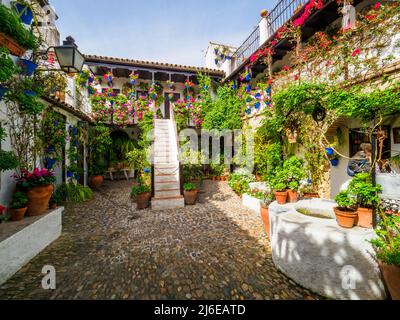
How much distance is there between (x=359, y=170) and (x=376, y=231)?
7.19ft

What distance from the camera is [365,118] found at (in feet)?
9.13

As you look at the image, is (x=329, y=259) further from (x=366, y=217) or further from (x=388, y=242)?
(x=366, y=217)

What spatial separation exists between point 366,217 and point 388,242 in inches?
13.5

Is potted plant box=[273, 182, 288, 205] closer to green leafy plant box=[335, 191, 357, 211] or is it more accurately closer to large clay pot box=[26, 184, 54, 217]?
green leafy plant box=[335, 191, 357, 211]

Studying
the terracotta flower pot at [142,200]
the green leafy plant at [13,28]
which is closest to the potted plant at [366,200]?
the terracotta flower pot at [142,200]

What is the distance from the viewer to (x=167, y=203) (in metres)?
5.62

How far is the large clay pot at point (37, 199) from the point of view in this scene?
3364 mm

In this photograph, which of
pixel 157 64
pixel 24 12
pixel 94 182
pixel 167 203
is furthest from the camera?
pixel 157 64

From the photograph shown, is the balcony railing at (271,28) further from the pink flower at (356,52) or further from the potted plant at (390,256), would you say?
the potted plant at (390,256)

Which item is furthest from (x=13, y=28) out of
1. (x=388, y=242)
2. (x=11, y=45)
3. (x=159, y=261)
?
(x=388, y=242)

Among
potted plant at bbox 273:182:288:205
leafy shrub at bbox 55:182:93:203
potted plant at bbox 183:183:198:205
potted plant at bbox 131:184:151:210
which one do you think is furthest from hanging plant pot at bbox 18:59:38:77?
potted plant at bbox 273:182:288:205

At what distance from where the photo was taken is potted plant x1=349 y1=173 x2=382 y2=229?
2.29 m

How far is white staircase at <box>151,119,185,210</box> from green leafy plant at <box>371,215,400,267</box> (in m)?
4.61
